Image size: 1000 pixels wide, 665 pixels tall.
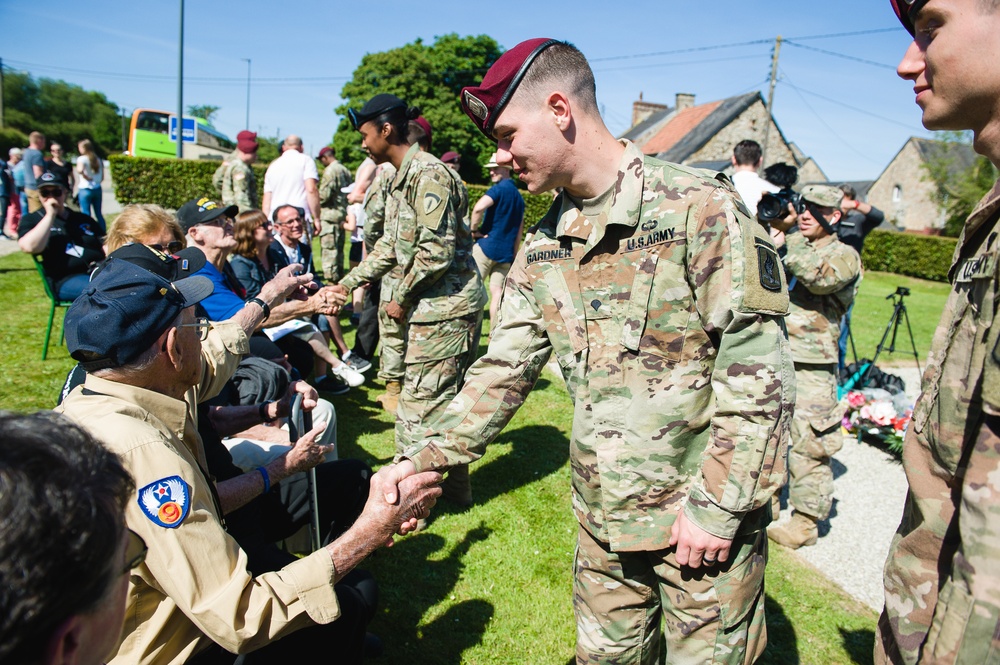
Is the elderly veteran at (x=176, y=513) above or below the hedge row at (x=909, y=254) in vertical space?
below

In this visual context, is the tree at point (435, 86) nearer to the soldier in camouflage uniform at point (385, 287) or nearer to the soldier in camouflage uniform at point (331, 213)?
the soldier in camouflage uniform at point (331, 213)

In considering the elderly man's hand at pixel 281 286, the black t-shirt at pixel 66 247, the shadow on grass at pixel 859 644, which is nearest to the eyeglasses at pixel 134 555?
the elderly man's hand at pixel 281 286

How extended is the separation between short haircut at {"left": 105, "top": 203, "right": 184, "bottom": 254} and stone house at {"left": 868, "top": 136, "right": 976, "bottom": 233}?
51.0 m

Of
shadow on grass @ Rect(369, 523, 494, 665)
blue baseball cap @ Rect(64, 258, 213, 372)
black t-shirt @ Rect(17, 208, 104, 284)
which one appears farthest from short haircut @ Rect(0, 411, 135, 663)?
black t-shirt @ Rect(17, 208, 104, 284)

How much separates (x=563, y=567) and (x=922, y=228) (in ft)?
180

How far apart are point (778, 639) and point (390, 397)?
13.0 feet

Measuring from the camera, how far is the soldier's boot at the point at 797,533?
4.18 meters

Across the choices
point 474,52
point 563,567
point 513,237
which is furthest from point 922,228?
point 563,567

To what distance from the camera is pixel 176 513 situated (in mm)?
1667

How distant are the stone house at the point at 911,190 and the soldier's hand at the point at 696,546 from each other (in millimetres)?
51215

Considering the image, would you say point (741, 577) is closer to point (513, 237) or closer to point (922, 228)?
point (513, 237)

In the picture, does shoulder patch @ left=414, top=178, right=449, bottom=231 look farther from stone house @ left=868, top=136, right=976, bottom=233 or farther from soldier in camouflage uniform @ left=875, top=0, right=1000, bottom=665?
stone house @ left=868, top=136, right=976, bottom=233

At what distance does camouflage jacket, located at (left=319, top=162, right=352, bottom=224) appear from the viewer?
32.9ft

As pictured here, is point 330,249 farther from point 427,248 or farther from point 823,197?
point 823,197
